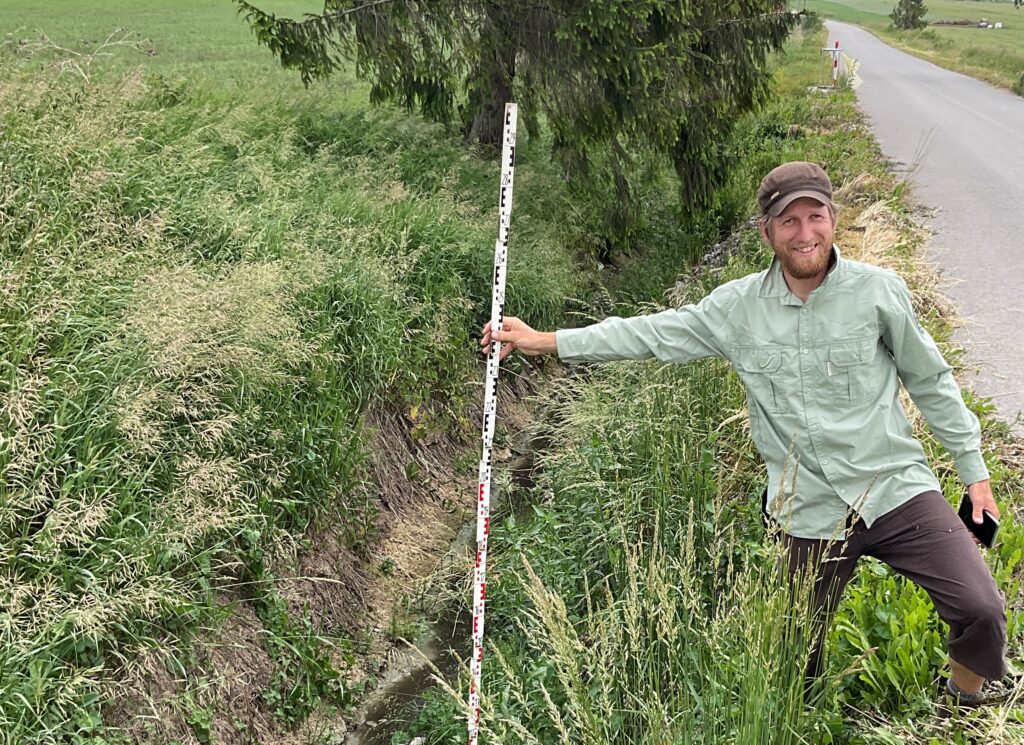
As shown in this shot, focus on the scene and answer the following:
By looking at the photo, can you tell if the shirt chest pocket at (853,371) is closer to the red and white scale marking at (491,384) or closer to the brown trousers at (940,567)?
the brown trousers at (940,567)

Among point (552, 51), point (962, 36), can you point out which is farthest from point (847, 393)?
point (962, 36)

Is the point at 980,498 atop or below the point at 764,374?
below

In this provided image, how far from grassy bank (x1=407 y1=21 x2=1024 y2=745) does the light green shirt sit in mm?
356

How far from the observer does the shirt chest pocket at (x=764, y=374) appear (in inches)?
116

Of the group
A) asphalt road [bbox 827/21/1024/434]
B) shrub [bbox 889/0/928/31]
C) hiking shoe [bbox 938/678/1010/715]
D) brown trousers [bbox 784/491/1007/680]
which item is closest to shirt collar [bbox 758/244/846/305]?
brown trousers [bbox 784/491/1007/680]

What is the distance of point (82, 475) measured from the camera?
11.6ft

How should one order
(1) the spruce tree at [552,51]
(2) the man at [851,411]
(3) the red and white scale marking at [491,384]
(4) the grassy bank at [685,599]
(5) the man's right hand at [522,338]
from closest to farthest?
(4) the grassy bank at [685,599]
(2) the man at [851,411]
(5) the man's right hand at [522,338]
(3) the red and white scale marking at [491,384]
(1) the spruce tree at [552,51]

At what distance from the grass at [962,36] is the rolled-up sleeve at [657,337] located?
2497 cm

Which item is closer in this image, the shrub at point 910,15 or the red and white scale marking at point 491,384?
the red and white scale marking at point 491,384

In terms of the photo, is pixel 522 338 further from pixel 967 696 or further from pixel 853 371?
pixel 967 696

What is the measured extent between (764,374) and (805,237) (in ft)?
1.60

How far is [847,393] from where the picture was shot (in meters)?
2.85

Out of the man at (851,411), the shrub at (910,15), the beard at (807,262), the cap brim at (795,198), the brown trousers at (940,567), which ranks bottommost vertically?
the shrub at (910,15)

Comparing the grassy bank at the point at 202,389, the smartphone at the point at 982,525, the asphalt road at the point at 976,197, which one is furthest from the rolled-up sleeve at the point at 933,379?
the grassy bank at the point at 202,389
